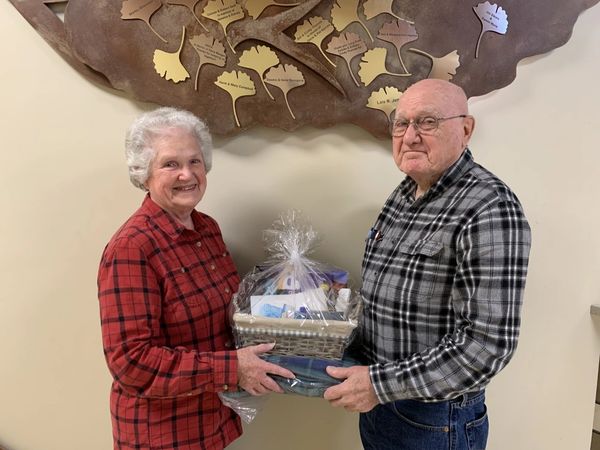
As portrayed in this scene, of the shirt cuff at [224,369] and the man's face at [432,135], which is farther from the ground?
the man's face at [432,135]

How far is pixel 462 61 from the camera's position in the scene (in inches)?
48.9

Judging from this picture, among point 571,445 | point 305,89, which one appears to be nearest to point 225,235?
point 305,89

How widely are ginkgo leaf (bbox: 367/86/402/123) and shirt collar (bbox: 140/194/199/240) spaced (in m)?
0.65

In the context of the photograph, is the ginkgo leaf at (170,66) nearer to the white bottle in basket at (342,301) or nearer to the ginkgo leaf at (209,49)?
the ginkgo leaf at (209,49)

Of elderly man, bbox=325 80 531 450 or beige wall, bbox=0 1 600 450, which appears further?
beige wall, bbox=0 1 600 450

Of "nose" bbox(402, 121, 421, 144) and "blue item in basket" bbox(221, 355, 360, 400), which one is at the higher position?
"nose" bbox(402, 121, 421, 144)

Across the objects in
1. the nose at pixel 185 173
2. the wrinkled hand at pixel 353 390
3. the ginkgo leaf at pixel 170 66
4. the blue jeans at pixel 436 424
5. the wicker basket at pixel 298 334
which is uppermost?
the ginkgo leaf at pixel 170 66

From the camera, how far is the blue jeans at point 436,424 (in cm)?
103

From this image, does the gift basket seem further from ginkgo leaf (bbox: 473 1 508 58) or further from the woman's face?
ginkgo leaf (bbox: 473 1 508 58)

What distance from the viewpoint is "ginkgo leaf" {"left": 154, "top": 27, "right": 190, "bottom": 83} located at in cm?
132

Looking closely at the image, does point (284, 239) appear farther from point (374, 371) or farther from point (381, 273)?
point (374, 371)

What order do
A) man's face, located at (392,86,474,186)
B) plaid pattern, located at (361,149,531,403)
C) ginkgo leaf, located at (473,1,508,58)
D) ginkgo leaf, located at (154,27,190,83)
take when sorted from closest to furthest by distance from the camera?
plaid pattern, located at (361,149,531,403) < man's face, located at (392,86,474,186) < ginkgo leaf, located at (473,1,508,58) < ginkgo leaf, located at (154,27,190,83)

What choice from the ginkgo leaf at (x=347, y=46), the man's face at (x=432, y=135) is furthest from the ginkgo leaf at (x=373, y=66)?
the man's face at (x=432, y=135)

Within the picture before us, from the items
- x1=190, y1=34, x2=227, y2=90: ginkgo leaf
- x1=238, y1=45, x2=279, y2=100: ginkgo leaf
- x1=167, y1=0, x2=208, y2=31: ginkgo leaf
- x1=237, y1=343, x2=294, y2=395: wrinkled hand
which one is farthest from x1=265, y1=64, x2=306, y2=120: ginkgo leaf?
x1=237, y1=343, x2=294, y2=395: wrinkled hand
